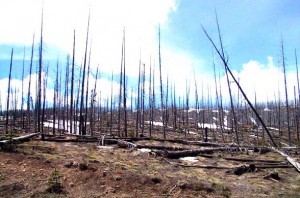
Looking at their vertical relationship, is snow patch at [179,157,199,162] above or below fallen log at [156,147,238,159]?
below

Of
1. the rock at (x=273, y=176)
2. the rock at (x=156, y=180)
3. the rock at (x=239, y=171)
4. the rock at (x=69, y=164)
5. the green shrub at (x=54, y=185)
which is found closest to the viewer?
the green shrub at (x=54, y=185)

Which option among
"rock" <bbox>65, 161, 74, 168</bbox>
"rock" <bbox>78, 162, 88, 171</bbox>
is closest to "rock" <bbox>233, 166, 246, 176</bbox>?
"rock" <bbox>78, 162, 88, 171</bbox>

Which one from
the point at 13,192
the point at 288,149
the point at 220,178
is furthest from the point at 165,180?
the point at 288,149

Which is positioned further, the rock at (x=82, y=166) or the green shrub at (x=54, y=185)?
the rock at (x=82, y=166)

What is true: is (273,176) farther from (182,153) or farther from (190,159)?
(182,153)

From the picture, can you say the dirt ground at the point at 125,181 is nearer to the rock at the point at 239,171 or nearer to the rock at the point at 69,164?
the rock at the point at 69,164

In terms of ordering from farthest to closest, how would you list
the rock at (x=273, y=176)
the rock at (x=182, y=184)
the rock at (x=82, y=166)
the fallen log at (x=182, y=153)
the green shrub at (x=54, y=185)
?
the fallen log at (x=182, y=153) → the rock at (x=273, y=176) → the rock at (x=82, y=166) → the rock at (x=182, y=184) → the green shrub at (x=54, y=185)

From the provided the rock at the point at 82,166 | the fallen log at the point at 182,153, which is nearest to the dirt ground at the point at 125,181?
the rock at the point at 82,166

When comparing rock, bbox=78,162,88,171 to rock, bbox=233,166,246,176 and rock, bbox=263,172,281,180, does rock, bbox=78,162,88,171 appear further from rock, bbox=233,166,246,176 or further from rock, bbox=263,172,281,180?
rock, bbox=263,172,281,180

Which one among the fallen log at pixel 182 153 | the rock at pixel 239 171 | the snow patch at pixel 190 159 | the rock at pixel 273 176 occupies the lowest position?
the rock at pixel 273 176

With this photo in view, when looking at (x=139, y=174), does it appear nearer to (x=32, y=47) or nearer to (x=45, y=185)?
(x=45, y=185)

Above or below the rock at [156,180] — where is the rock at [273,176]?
below

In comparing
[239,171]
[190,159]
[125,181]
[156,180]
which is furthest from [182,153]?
[125,181]

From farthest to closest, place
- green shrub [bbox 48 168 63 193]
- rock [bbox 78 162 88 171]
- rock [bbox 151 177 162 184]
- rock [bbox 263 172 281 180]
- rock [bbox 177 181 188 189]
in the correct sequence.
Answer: rock [bbox 263 172 281 180]
rock [bbox 78 162 88 171]
rock [bbox 151 177 162 184]
rock [bbox 177 181 188 189]
green shrub [bbox 48 168 63 193]
